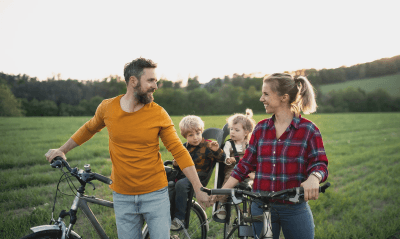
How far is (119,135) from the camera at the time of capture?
2199 millimetres

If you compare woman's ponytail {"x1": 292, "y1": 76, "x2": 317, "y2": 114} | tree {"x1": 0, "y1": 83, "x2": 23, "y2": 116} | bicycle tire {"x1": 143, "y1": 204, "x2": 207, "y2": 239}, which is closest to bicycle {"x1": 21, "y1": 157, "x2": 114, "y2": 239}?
bicycle tire {"x1": 143, "y1": 204, "x2": 207, "y2": 239}

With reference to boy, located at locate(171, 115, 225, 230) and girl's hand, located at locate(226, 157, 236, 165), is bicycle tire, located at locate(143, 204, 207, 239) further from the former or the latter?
girl's hand, located at locate(226, 157, 236, 165)

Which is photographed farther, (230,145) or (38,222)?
(38,222)

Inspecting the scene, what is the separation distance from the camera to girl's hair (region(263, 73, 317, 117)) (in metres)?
2.18

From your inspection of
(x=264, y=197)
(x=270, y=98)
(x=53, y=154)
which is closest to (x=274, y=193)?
(x=264, y=197)

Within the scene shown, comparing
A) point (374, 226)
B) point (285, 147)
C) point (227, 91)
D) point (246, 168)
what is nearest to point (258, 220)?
point (246, 168)

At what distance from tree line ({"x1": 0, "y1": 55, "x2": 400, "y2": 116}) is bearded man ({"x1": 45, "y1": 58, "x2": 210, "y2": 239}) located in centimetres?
5890

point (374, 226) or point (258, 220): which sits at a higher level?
point (258, 220)

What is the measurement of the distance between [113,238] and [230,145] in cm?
223

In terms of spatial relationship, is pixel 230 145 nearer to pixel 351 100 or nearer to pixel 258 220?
pixel 258 220

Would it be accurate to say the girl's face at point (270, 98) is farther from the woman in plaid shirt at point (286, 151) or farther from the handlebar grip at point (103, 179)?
the handlebar grip at point (103, 179)

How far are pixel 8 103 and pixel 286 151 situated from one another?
6247 centimetres

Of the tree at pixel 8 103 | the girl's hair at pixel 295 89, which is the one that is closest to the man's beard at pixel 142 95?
the girl's hair at pixel 295 89

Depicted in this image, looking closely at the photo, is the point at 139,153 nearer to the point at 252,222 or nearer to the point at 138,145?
the point at 138,145
